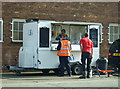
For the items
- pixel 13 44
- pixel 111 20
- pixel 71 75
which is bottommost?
pixel 71 75

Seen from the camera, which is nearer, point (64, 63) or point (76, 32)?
point (64, 63)

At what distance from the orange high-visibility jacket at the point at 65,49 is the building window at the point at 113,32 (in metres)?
6.03

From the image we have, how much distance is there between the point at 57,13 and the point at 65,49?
4755 mm

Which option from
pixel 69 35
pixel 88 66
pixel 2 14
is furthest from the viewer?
pixel 2 14

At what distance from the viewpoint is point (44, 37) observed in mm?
15016

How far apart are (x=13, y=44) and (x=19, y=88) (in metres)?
8.09

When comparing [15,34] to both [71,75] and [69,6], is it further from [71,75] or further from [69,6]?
[71,75]

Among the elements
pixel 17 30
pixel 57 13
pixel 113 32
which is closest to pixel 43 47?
pixel 17 30

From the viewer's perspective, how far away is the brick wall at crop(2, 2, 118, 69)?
715 inches

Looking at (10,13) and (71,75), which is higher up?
(10,13)

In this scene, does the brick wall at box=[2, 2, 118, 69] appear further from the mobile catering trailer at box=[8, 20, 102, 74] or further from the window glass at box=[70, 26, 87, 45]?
the window glass at box=[70, 26, 87, 45]

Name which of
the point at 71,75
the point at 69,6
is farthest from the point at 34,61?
the point at 69,6

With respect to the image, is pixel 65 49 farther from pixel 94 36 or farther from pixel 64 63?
pixel 94 36

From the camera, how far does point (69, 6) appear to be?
63.0ft
